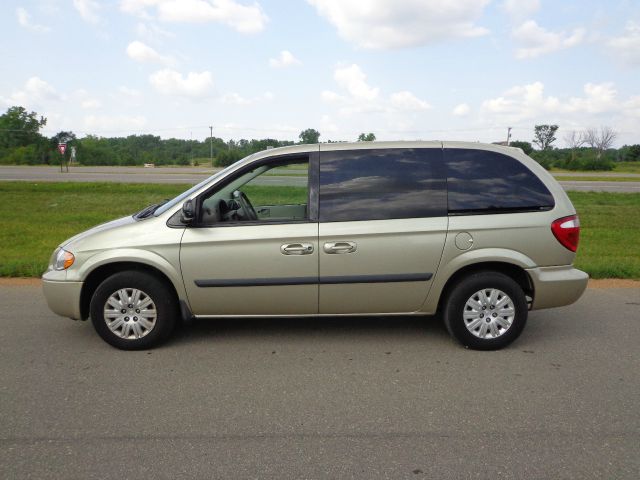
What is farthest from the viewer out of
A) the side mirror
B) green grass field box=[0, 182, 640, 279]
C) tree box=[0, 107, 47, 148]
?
tree box=[0, 107, 47, 148]

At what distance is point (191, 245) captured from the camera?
450 centimetres

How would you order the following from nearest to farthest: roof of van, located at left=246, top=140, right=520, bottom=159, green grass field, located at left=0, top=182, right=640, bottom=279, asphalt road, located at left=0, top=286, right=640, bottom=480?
asphalt road, located at left=0, top=286, right=640, bottom=480, roof of van, located at left=246, top=140, right=520, bottom=159, green grass field, located at left=0, top=182, right=640, bottom=279

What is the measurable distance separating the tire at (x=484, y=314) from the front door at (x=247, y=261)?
125cm

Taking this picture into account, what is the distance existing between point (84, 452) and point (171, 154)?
254 feet

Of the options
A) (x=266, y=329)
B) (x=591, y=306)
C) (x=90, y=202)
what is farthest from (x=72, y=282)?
(x=90, y=202)

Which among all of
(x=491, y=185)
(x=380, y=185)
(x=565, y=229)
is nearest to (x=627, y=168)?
(x=565, y=229)

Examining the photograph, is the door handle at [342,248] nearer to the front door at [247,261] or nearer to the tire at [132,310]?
the front door at [247,261]

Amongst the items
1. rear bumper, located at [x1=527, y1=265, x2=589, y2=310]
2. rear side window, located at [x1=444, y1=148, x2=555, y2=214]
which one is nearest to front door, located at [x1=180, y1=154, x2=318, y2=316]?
rear side window, located at [x1=444, y1=148, x2=555, y2=214]

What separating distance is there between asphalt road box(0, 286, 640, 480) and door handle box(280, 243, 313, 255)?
874 mm

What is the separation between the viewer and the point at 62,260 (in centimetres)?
461

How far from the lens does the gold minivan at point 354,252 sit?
177 inches

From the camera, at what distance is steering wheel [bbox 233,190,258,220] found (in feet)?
15.6

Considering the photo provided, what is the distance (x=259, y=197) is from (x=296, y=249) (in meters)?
1.02

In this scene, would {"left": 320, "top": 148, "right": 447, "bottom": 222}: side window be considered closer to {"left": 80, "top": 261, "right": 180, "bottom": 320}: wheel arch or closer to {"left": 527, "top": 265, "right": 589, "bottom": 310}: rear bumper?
{"left": 527, "top": 265, "right": 589, "bottom": 310}: rear bumper
